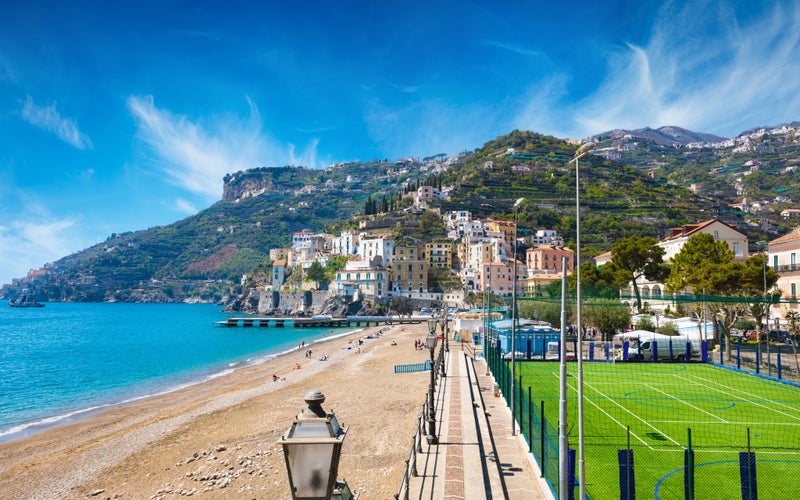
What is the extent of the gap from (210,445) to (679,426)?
16.8 meters

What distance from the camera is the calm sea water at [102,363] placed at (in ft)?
94.5

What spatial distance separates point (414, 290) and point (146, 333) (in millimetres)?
52458

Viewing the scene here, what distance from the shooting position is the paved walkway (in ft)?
31.3

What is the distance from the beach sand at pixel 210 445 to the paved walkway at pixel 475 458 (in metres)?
1.76

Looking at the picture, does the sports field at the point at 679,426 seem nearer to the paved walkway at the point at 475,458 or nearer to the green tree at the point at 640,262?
the paved walkway at the point at 475,458

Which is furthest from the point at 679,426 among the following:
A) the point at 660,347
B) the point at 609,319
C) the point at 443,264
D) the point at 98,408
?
the point at 443,264

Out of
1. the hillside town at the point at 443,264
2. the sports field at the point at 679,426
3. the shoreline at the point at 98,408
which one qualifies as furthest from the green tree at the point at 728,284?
the hillside town at the point at 443,264

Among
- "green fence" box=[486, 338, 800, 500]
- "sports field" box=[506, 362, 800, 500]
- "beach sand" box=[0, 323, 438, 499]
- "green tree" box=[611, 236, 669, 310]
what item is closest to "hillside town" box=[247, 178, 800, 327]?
"green tree" box=[611, 236, 669, 310]

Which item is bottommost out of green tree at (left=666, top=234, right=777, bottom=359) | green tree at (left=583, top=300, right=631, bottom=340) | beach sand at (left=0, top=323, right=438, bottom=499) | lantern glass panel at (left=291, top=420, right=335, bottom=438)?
beach sand at (left=0, top=323, right=438, bottom=499)

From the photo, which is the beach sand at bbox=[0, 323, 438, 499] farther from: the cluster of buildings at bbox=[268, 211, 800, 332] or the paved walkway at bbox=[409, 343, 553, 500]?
the cluster of buildings at bbox=[268, 211, 800, 332]

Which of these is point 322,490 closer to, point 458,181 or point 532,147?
point 458,181

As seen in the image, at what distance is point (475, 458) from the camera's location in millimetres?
11438

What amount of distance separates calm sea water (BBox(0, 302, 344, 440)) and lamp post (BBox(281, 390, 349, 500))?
2688 centimetres

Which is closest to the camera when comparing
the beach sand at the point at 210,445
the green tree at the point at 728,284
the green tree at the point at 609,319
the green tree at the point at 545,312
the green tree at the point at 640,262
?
the beach sand at the point at 210,445
